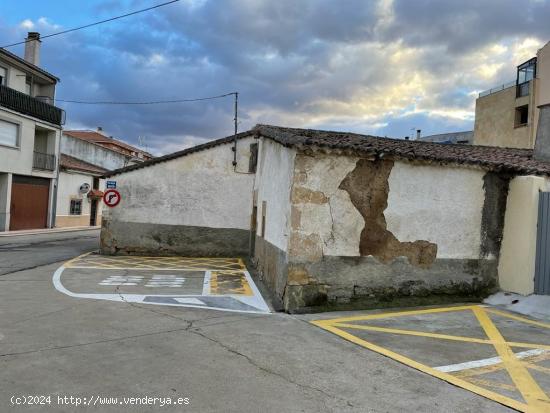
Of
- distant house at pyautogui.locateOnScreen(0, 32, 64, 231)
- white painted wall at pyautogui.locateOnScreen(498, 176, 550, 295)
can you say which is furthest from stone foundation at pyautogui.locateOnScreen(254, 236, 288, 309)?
distant house at pyautogui.locateOnScreen(0, 32, 64, 231)

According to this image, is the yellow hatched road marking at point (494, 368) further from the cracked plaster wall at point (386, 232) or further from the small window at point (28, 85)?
the small window at point (28, 85)

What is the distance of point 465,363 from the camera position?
5.17 m

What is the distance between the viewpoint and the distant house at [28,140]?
23.8 metres

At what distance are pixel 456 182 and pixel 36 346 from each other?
7322 mm

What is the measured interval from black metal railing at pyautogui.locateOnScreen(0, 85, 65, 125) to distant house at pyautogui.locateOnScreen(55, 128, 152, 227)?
119 inches

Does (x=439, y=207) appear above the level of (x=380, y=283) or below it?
above

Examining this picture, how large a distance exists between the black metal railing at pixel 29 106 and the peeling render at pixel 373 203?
2208 cm

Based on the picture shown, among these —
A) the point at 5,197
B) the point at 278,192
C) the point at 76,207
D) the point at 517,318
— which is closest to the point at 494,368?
the point at 517,318

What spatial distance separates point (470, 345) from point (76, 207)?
2964 centimetres

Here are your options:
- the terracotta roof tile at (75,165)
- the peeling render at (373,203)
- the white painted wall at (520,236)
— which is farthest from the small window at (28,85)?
the white painted wall at (520,236)

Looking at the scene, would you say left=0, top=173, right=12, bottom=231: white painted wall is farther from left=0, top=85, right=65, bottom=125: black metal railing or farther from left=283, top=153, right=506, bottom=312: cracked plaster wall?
left=283, top=153, right=506, bottom=312: cracked plaster wall

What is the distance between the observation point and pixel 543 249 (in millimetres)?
8461

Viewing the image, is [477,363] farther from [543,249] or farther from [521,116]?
[521,116]

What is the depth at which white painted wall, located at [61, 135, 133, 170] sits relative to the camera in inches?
1362
